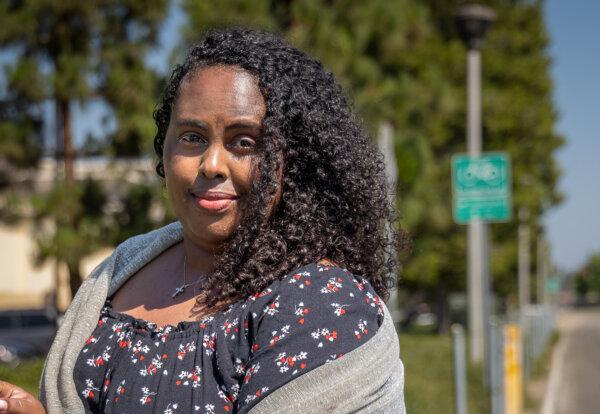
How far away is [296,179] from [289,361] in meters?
0.37

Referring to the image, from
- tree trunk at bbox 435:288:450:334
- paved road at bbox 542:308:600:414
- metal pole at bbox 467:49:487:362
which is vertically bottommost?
tree trunk at bbox 435:288:450:334

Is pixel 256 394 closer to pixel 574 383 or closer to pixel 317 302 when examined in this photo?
pixel 317 302

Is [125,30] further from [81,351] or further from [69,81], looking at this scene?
[81,351]

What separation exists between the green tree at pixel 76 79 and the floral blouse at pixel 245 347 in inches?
425

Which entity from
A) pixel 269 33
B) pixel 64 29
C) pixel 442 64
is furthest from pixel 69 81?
pixel 442 64

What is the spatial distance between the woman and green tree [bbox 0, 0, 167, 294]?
10651mm

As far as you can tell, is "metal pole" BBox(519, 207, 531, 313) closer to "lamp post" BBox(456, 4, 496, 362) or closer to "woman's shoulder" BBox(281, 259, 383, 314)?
"lamp post" BBox(456, 4, 496, 362)

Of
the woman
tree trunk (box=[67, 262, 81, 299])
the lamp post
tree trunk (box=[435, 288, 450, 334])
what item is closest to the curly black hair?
the woman

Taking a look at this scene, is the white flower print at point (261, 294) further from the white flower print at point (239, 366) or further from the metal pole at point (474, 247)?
the metal pole at point (474, 247)

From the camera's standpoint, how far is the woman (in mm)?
1701

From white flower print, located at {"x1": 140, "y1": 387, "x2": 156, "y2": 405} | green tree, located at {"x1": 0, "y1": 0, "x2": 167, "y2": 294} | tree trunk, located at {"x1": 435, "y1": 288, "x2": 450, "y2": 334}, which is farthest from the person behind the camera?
tree trunk, located at {"x1": 435, "y1": 288, "x2": 450, "y2": 334}

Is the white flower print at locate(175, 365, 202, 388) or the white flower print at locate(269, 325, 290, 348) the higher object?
the white flower print at locate(269, 325, 290, 348)

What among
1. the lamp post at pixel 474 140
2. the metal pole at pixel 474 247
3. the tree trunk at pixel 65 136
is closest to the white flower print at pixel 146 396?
the lamp post at pixel 474 140

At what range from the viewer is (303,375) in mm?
1667
